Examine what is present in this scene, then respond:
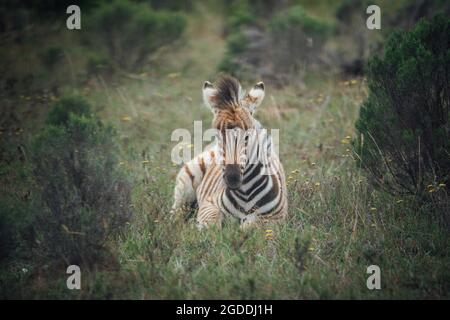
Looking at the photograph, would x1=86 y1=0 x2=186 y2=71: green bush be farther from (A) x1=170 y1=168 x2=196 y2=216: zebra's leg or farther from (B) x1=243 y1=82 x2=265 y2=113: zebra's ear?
(B) x1=243 y1=82 x2=265 y2=113: zebra's ear

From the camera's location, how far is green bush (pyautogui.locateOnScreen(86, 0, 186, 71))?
13688mm

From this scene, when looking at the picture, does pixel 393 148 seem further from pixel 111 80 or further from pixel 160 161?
pixel 111 80

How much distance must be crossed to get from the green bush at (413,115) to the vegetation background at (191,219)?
0.05 meters

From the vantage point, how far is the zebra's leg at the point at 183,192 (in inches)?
310

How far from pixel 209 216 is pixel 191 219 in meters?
0.22

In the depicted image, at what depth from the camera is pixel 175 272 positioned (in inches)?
221

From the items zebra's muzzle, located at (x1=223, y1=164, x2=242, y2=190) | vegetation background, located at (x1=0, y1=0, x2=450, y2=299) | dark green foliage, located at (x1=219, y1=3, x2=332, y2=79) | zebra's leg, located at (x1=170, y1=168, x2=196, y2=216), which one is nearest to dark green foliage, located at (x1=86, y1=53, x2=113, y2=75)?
vegetation background, located at (x1=0, y1=0, x2=450, y2=299)

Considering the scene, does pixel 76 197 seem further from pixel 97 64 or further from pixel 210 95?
pixel 97 64

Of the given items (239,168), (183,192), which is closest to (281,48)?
(183,192)

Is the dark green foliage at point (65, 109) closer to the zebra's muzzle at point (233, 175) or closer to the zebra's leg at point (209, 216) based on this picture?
the zebra's leg at point (209, 216)

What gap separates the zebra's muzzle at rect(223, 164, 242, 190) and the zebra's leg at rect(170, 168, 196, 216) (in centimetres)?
158

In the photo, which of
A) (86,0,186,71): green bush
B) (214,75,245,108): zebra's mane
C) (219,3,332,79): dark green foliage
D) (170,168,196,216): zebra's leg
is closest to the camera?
(214,75,245,108): zebra's mane

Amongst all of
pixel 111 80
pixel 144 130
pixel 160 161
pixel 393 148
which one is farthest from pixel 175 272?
pixel 111 80
